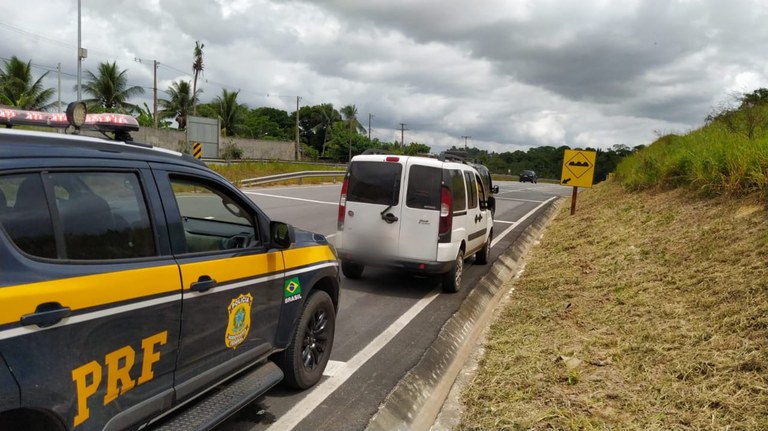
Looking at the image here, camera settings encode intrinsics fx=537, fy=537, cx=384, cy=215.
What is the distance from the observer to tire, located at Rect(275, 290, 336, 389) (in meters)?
4.02

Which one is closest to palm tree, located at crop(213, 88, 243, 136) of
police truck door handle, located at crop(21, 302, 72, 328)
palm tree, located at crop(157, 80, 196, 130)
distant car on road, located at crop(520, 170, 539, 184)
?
palm tree, located at crop(157, 80, 196, 130)

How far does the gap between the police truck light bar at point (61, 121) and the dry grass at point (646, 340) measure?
3006 millimetres

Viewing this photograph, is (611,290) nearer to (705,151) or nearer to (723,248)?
(723,248)

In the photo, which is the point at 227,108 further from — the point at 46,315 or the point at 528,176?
the point at 46,315

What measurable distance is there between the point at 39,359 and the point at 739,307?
4975mm

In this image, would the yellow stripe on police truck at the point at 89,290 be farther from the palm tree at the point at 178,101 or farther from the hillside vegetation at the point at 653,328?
the palm tree at the point at 178,101

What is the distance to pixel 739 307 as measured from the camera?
14.8ft

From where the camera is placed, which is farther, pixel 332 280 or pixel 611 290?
pixel 611 290

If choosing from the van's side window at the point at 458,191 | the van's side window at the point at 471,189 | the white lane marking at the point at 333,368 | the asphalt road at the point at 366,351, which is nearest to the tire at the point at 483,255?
the asphalt road at the point at 366,351

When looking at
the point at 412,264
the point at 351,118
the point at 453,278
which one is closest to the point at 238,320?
the point at 412,264

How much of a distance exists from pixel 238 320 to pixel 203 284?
1.59 feet

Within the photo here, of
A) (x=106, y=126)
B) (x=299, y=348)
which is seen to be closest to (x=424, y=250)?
(x=299, y=348)

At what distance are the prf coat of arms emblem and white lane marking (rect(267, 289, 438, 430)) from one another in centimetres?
75

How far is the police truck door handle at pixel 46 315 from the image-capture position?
6.53 ft
